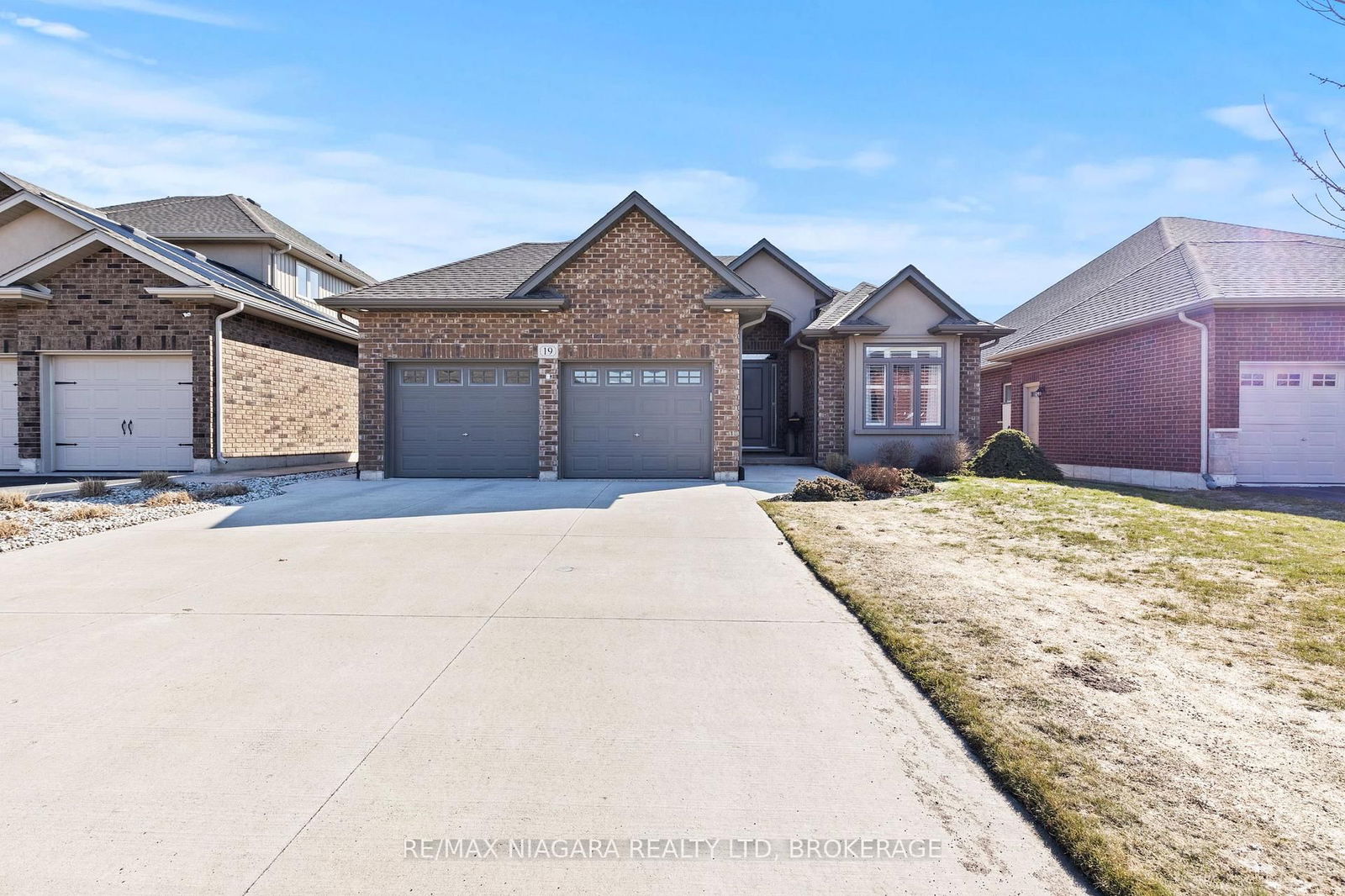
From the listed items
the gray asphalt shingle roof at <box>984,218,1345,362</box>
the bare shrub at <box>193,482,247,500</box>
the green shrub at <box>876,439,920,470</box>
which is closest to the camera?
the bare shrub at <box>193,482,247,500</box>

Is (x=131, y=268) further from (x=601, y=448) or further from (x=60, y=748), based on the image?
(x=60, y=748)

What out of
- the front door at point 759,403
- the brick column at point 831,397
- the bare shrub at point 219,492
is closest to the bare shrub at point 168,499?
the bare shrub at point 219,492

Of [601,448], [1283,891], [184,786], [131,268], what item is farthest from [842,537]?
[131,268]

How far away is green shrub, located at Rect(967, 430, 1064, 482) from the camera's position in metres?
14.7

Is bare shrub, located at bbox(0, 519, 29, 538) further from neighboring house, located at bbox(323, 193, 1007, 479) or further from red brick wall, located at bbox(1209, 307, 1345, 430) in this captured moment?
red brick wall, located at bbox(1209, 307, 1345, 430)

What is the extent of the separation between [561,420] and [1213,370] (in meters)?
13.2

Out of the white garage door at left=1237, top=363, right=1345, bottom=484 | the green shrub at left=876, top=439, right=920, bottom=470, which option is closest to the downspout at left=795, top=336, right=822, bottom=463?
the green shrub at left=876, top=439, right=920, bottom=470

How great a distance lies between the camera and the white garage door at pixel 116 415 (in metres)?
14.6

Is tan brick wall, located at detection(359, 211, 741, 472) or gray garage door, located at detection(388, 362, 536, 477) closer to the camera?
tan brick wall, located at detection(359, 211, 741, 472)

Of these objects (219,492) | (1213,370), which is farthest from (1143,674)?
(219,492)

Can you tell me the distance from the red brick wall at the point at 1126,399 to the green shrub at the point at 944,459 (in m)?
3.50

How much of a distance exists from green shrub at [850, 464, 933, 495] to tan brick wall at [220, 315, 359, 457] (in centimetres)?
1407

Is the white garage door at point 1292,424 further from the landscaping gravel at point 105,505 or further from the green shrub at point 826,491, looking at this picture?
the landscaping gravel at point 105,505

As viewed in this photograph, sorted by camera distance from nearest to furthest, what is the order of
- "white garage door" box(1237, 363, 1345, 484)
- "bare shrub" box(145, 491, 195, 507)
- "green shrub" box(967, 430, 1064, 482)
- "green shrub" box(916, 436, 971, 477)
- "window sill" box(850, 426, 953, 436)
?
"bare shrub" box(145, 491, 195, 507) < "white garage door" box(1237, 363, 1345, 484) < "green shrub" box(967, 430, 1064, 482) < "green shrub" box(916, 436, 971, 477) < "window sill" box(850, 426, 953, 436)
